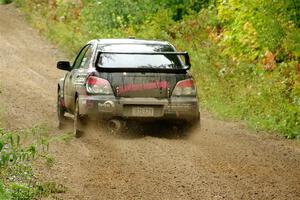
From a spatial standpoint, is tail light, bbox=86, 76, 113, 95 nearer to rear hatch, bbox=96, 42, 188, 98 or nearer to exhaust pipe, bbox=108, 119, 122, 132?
rear hatch, bbox=96, 42, 188, 98

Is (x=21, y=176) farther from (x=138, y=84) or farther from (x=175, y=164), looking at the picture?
(x=138, y=84)

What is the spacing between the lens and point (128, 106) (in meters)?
12.2

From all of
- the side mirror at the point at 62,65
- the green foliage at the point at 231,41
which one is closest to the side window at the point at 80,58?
the side mirror at the point at 62,65

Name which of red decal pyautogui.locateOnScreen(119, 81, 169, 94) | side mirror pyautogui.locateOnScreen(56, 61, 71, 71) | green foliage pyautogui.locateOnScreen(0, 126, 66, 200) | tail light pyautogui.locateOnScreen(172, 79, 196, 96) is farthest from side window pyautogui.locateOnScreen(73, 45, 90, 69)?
green foliage pyautogui.locateOnScreen(0, 126, 66, 200)

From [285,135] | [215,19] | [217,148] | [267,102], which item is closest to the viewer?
[217,148]

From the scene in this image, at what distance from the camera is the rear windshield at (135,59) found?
41.2 feet

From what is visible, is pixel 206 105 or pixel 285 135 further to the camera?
pixel 206 105

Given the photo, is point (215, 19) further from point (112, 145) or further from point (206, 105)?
point (112, 145)

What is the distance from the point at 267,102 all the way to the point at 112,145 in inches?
219

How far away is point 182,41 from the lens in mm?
23969

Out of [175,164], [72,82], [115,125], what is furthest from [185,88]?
[175,164]

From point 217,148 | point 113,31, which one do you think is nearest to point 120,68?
point 217,148

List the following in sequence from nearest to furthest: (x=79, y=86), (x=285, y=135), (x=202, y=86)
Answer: (x=79, y=86)
(x=285, y=135)
(x=202, y=86)

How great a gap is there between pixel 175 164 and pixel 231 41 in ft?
36.8
